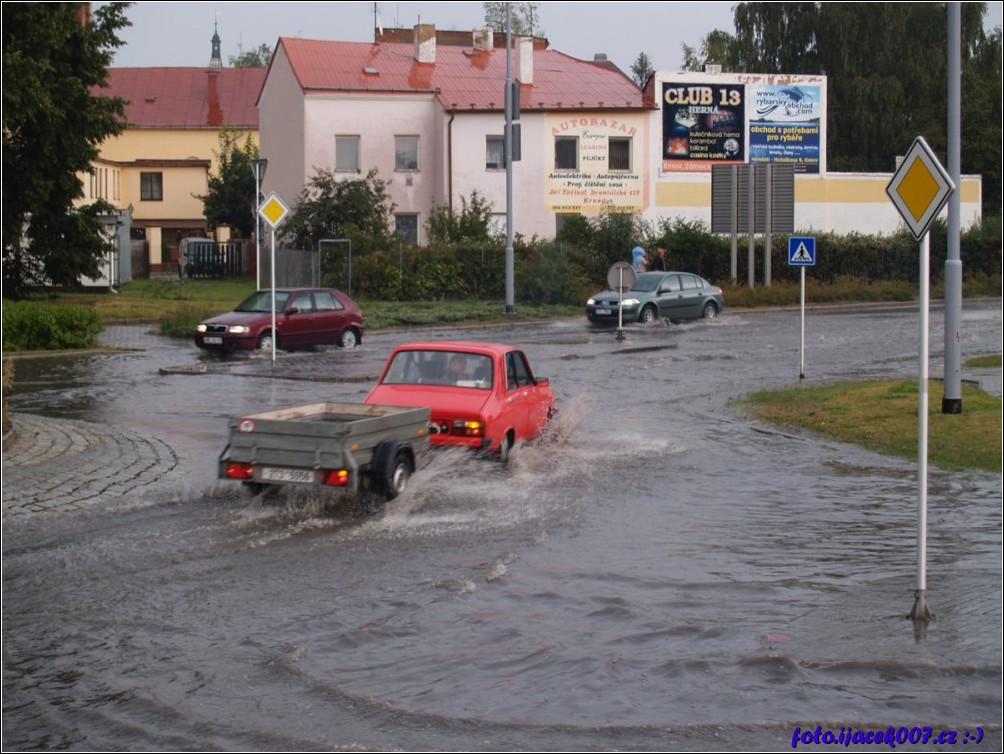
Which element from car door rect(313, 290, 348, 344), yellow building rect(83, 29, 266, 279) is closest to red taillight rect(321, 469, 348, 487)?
car door rect(313, 290, 348, 344)

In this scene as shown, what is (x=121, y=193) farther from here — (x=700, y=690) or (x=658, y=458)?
(x=700, y=690)

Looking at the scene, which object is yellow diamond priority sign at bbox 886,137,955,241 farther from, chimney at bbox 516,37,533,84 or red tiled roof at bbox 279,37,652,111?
chimney at bbox 516,37,533,84

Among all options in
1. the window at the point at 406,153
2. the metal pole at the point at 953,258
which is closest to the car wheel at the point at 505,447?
the metal pole at the point at 953,258

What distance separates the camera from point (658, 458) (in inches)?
649

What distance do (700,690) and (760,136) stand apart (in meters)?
53.6

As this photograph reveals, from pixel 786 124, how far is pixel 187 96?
44470 millimetres

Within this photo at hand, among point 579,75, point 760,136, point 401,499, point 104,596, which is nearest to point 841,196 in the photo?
point 760,136

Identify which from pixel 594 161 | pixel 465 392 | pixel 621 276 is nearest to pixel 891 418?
pixel 465 392

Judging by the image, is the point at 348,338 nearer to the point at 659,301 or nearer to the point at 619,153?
the point at 659,301

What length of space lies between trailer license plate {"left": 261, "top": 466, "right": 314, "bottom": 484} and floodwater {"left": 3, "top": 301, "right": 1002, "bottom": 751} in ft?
1.24

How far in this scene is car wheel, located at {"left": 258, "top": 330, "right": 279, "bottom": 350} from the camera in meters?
29.3

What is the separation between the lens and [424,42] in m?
58.9

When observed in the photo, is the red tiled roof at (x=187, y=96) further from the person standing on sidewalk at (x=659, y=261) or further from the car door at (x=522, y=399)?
the car door at (x=522, y=399)

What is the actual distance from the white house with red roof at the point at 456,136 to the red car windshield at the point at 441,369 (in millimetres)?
40144
